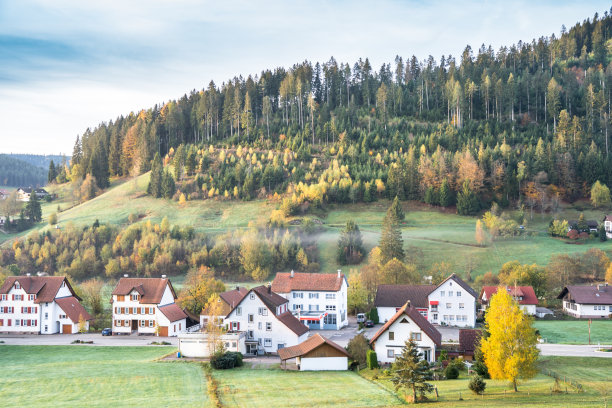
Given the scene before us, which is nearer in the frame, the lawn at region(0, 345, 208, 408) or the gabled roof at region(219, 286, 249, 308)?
the lawn at region(0, 345, 208, 408)

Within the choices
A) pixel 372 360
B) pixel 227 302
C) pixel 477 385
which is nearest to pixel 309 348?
pixel 372 360

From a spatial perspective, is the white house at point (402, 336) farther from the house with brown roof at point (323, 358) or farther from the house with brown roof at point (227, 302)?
the house with brown roof at point (227, 302)

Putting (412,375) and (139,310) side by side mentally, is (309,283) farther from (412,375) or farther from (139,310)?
(412,375)

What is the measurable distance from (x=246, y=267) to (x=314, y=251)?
39.7 ft

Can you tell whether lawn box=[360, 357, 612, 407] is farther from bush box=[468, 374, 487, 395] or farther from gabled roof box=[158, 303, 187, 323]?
gabled roof box=[158, 303, 187, 323]

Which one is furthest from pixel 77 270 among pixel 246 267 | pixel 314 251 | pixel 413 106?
pixel 413 106

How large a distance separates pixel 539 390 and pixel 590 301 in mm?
39844

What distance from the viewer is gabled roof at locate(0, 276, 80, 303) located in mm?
62875

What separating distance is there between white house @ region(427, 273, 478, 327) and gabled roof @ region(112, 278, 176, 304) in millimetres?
30419

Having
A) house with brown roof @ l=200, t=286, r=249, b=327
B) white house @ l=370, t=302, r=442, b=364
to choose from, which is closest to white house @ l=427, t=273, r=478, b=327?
white house @ l=370, t=302, r=442, b=364

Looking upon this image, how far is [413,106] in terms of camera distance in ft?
485

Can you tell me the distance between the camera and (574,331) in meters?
55.0

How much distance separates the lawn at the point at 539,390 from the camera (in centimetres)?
2725

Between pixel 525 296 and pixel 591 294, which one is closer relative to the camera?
pixel 591 294
